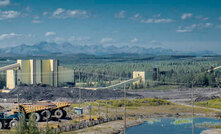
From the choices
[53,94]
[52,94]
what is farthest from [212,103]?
[52,94]

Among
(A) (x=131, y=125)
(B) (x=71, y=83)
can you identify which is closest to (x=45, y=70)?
(B) (x=71, y=83)

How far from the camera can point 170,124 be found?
3925 centimetres

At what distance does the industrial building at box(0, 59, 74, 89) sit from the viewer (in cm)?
6969

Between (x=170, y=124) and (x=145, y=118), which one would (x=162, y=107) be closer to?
(x=145, y=118)

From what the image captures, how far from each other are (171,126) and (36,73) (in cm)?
3785

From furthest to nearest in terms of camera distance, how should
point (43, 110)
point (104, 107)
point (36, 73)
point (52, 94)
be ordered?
point (36, 73)
point (52, 94)
point (104, 107)
point (43, 110)

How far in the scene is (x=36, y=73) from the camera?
2800 inches

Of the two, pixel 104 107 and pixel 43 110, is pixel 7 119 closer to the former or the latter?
pixel 43 110

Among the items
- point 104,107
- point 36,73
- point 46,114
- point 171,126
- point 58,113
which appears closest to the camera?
point 46,114

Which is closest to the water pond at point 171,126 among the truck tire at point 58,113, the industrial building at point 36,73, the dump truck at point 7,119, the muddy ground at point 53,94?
the truck tire at point 58,113

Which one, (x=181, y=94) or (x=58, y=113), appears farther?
(x=181, y=94)

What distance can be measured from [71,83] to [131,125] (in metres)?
38.3

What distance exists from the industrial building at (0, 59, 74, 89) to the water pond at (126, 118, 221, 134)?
3370 cm

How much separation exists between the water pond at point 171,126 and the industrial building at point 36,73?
1327 inches
